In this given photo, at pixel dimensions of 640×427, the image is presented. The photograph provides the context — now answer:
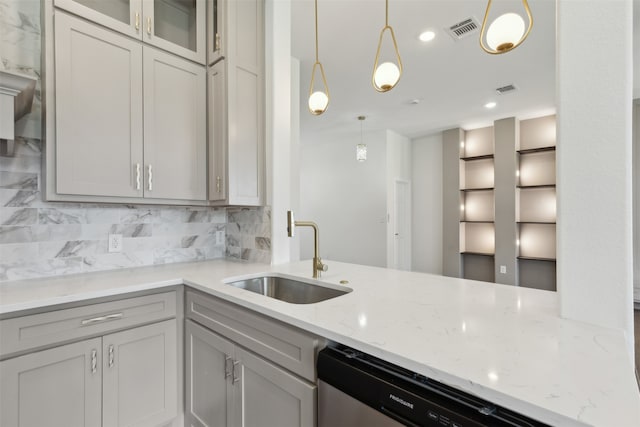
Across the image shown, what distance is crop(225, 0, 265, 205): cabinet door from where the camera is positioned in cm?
204

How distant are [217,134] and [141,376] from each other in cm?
153

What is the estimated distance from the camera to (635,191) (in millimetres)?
4191

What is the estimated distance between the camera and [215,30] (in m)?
2.13

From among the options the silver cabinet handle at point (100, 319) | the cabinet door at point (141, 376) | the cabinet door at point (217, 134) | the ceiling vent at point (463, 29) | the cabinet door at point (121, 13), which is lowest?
the cabinet door at point (141, 376)

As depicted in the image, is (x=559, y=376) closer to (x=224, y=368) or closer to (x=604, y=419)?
(x=604, y=419)

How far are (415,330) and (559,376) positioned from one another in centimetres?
36

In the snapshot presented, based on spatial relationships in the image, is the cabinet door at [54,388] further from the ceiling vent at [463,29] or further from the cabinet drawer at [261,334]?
the ceiling vent at [463,29]

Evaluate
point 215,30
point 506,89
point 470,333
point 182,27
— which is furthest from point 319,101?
point 506,89

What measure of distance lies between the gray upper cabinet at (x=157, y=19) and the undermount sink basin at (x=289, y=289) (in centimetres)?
159

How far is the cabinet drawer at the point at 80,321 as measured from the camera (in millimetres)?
1287

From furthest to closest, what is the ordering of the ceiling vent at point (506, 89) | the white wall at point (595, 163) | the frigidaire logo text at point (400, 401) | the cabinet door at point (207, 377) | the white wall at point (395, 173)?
1. the white wall at point (395, 173)
2. the ceiling vent at point (506, 89)
3. the cabinet door at point (207, 377)
4. the white wall at point (595, 163)
5. the frigidaire logo text at point (400, 401)

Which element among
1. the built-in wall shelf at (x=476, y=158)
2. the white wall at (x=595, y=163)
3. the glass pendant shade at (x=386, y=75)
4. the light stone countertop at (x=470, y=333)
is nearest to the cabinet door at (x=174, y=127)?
the light stone countertop at (x=470, y=333)

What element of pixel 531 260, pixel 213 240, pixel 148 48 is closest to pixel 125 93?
pixel 148 48

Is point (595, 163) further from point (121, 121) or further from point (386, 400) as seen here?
point (121, 121)
